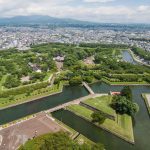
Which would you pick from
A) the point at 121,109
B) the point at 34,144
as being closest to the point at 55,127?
the point at 34,144

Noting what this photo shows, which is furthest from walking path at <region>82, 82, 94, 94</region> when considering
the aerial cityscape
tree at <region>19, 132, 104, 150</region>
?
tree at <region>19, 132, 104, 150</region>

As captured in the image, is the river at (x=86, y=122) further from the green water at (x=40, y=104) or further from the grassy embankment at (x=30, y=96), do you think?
the grassy embankment at (x=30, y=96)

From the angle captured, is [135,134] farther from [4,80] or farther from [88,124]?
[4,80]

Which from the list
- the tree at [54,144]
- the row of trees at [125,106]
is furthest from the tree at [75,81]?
the tree at [54,144]

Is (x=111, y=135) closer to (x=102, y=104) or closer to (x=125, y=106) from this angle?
(x=125, y=106)

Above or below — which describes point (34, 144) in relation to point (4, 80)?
above

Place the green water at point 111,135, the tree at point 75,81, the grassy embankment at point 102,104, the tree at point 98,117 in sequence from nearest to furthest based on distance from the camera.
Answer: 1. the green water at point 111,135
2. the tree at point 98,117
3. the grassy embankment at point 102,104
4. the tree at point 75,81
